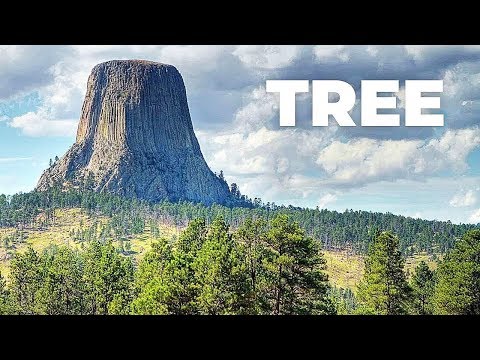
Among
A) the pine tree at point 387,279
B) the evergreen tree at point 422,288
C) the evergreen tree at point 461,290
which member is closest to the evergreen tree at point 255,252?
the pine tree at point 387,279

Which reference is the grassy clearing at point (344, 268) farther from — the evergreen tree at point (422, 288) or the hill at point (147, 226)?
the evergreen tree at point (422, 288)

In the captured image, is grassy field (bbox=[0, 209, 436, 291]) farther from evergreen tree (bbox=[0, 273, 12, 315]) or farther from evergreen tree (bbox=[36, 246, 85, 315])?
evergreen tree (bbox=[36, 246, 85, 315])

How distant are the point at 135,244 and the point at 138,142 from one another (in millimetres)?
53917

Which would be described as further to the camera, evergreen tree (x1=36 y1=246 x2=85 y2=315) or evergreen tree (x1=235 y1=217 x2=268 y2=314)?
evergreen tree (x1=36 y1=246 x2=85 y2=315)

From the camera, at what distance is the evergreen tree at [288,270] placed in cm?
2042

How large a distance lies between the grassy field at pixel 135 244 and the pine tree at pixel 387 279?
45238 mm

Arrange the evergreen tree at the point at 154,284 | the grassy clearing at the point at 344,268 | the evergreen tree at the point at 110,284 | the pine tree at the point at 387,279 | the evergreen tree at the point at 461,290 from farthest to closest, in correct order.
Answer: the grassy clearing at the point at 344,268 → the pine tree at the point at 387,279 → the evergreen tree at the point at 461,290 → the evergreen tree at the point at 110,284 → the evergreen tree at the point at 154,284

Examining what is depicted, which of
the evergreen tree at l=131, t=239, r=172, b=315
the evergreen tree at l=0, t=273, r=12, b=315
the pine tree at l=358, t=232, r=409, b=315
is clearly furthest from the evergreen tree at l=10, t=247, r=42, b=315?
the pine tree at l=358, t=232, r=409, b=315

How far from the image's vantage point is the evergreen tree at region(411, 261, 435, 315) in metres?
31.6

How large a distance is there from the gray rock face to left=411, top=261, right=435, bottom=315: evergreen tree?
318 ft

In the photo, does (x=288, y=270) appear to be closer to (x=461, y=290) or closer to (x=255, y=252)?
(x=255, y=252)
